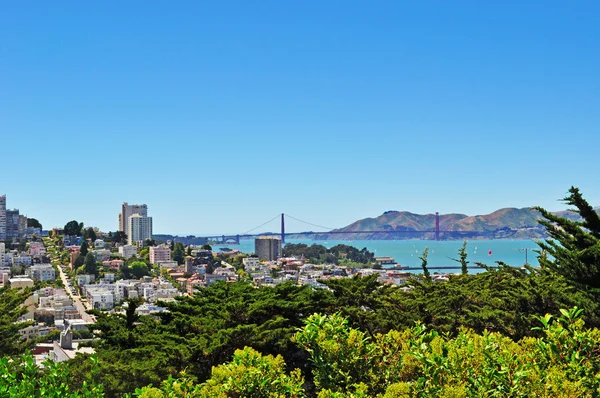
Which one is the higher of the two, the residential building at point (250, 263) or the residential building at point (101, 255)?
the residential building at point (101, 255)

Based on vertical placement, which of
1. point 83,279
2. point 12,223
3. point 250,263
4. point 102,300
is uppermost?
point 12,223

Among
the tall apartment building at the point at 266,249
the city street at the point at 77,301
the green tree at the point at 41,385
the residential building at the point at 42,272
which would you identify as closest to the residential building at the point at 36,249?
the city street at the point at 77,301

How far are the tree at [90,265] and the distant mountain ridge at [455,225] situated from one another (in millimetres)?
78573

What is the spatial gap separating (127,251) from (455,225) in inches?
3784

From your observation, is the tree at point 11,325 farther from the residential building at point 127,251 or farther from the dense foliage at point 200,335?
the residential building at point 127,251

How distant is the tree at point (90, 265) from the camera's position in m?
56.1

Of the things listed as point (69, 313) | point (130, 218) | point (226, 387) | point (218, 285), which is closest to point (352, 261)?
point (130, 218)

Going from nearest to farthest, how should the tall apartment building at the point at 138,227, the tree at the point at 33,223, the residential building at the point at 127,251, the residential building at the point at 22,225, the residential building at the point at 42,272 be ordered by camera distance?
the residential building at the point at 42,272 < the residential building at the point at 127,251 < the residential building at the point at 22,225 < the tree at the point at 33,223 < the tall apartment building at the point at 138,227

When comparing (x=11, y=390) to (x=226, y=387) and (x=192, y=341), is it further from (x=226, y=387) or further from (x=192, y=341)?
(x=192, y=341)

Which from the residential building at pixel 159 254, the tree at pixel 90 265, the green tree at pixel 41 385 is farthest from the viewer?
the residential building at pixel 159 254

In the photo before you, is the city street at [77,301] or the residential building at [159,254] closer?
the city street at [77,301]

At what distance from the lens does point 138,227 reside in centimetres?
9662

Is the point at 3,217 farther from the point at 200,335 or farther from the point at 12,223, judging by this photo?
the point at 200,335

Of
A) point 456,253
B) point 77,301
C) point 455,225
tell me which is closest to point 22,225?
point 77,301
